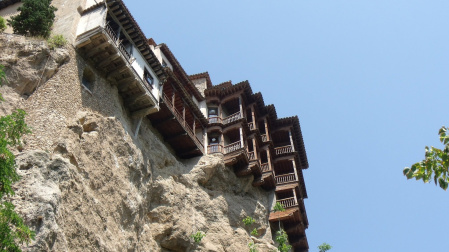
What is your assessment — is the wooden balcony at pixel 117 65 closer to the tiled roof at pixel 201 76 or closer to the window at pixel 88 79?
the window at pixel 88 79

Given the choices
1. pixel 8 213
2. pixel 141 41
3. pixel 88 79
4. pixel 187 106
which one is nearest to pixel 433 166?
pixel 8 213

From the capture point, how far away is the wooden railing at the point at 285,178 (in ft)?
126

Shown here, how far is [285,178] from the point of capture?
128 ft

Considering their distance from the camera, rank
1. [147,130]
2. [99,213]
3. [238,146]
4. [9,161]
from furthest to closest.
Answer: [238,146]
[147,130]
[99,213]
[9,161]

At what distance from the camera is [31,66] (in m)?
21.3

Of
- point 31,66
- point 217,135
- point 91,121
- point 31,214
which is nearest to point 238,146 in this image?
point 217,135

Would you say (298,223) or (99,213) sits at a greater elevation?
(298,223)

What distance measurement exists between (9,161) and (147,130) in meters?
14.3

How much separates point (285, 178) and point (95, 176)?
69.2 ft

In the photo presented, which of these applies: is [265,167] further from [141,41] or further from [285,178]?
[141,41]

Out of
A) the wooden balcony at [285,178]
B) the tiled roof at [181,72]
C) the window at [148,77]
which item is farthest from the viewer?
the tiled roof at [181,72]

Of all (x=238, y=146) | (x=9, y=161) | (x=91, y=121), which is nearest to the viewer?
(x=9, y=161)

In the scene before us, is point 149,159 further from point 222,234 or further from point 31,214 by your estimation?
point 31,214

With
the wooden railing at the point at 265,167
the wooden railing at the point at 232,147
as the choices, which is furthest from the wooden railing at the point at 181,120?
the wooden railing at the point at 265,167
